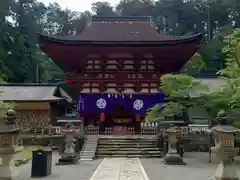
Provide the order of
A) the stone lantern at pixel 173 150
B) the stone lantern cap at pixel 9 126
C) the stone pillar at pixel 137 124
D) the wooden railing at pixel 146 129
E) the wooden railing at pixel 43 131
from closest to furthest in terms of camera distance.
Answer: the stone lantern cap at pixel 9 126, the stone lantern at pixel 173 150, the wooden railing at pixel 146 129, the wooden railing at pixel 43 131, the stone pillar at pixel 137 124

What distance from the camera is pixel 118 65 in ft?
96.9

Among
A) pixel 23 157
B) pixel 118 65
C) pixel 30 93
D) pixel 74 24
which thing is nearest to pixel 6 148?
pixel 23 157

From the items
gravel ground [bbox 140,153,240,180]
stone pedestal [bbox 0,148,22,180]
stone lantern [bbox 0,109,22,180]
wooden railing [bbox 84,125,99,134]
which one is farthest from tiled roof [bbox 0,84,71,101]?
stone pedestal [bbox 0,148,22,180]

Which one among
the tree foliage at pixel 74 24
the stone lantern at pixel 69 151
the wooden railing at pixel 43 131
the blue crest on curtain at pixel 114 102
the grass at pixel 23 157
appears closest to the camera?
the grass at pixel 23 157

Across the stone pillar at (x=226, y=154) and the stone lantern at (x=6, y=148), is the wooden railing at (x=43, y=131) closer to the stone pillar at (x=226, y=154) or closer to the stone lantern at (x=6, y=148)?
the stone lantern at (x=6, y=148)

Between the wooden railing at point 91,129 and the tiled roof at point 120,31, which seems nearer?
the wooden railing at point 91,129

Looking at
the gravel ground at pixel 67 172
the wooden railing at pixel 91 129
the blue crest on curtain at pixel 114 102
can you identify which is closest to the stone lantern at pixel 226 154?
the gravel ground at pixel 67 172

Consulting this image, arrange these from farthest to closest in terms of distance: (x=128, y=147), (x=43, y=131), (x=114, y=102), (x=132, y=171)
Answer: (x=114, y=102)
(x=43, y=131)
(x=128, y=147)
(x=132, y=171)

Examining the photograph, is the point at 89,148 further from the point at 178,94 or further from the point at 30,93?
the point at 30,93

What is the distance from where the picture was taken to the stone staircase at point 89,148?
19870 millimetres

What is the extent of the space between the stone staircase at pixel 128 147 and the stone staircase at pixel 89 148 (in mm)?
313

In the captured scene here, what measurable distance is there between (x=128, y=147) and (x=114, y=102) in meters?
6.83

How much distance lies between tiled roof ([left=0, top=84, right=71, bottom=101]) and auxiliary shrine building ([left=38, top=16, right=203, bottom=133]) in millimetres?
3044

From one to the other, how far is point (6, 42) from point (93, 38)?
28008 mm
